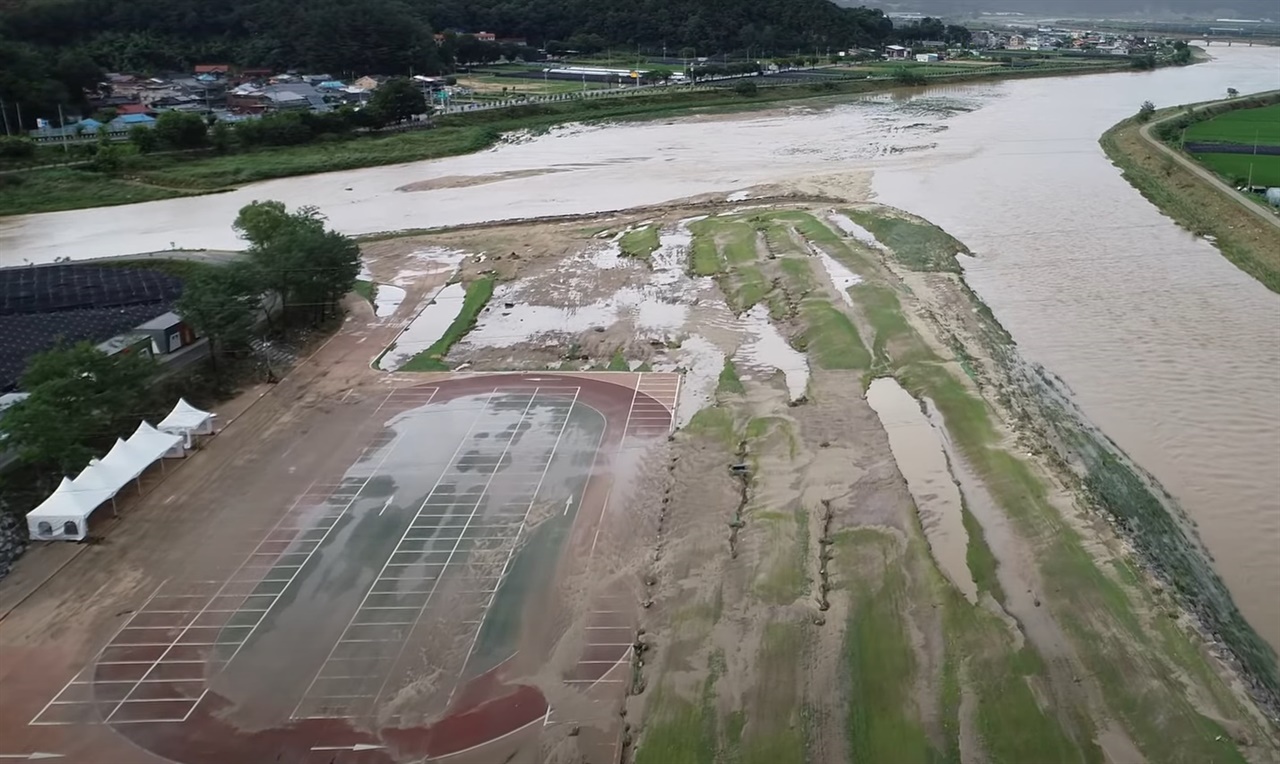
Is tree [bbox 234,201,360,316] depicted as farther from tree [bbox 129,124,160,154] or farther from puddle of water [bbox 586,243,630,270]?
tree [bbox 129,124,160,154]

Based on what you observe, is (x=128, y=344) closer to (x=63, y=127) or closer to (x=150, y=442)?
(x=150, y=442)

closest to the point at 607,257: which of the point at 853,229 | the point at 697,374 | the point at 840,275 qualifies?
the point at 840,275

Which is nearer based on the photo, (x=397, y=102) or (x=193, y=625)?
(x=193, y=625)

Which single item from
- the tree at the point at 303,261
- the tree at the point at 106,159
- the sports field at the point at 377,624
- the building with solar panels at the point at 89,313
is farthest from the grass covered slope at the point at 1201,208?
the tree at the point at 106,159

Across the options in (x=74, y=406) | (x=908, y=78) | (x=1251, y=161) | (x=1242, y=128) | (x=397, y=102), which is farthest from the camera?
(x=908, y=78)

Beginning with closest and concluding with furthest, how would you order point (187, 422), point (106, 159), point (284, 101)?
→ 1. point (187, 422)
2. point (106, 159)
3. point (284, 101)

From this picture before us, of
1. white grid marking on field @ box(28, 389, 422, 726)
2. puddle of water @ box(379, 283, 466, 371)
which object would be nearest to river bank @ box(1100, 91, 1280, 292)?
puddle of water @ box(379, 283, 466, 371)

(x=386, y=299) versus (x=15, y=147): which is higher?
(x=15, y=147)
